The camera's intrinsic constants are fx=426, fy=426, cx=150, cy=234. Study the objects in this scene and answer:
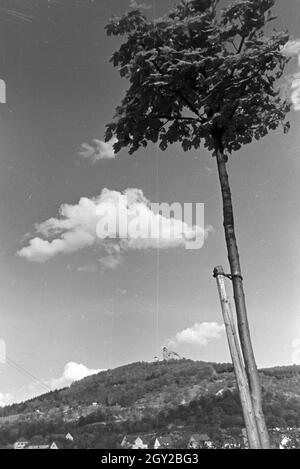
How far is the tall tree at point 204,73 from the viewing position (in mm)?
7227

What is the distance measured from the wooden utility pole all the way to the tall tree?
0.59m

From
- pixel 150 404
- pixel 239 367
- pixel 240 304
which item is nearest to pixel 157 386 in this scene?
pixel 150 404

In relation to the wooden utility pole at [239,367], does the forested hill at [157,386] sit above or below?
above

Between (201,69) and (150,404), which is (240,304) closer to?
(201,69)

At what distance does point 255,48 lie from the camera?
23.5 ft

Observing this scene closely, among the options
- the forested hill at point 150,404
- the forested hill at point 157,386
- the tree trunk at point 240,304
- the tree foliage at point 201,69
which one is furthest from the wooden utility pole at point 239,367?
the forested hill at point 157,386

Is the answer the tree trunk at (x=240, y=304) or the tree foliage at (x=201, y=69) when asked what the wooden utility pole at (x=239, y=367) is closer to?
the tree trunk at (x=240, y=304)

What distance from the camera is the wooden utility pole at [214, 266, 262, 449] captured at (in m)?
5.49

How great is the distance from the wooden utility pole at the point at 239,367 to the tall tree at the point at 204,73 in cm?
59

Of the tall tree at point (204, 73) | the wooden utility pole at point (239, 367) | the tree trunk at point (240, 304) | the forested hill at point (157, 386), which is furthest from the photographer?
the forested hill at point (157, 386)

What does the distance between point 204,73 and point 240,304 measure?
13.5 feet
